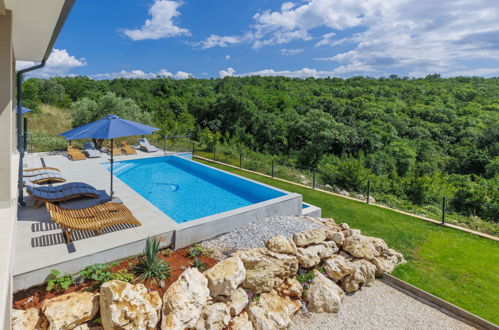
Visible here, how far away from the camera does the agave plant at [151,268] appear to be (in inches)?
165

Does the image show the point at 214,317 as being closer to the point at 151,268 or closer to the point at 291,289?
the point at 151,268

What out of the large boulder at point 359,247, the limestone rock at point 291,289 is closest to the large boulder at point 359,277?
the large boulder at point 359,247

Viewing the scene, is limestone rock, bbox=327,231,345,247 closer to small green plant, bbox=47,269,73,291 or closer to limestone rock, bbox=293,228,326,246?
limestone rock, bbox=293,228,326,246

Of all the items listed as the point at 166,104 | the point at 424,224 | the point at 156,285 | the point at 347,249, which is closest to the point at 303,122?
the point at 166,104

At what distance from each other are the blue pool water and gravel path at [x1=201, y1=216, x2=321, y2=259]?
1.41 metres

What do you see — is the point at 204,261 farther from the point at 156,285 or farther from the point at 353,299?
the point at 353,299

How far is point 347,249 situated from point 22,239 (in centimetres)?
561

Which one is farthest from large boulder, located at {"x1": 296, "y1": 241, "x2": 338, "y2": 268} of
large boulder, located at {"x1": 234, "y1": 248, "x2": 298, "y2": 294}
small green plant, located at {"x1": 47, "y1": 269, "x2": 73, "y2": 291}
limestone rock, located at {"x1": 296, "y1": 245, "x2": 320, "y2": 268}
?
small green plant, located at {"x1": 47, "y1": 269, "x2": 73, "y2": 291}

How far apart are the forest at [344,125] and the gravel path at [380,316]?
24.3 ft

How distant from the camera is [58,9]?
134 inches

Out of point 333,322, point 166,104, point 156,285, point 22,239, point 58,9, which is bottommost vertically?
point 333,322

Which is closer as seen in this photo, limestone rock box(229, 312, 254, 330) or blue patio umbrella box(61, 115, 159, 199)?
limestone rock box(229, 312, 254, 330)

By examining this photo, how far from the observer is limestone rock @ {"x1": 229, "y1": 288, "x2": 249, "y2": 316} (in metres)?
3.96

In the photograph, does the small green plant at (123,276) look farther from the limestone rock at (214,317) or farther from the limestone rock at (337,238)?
the limestone rock at (337,238)
